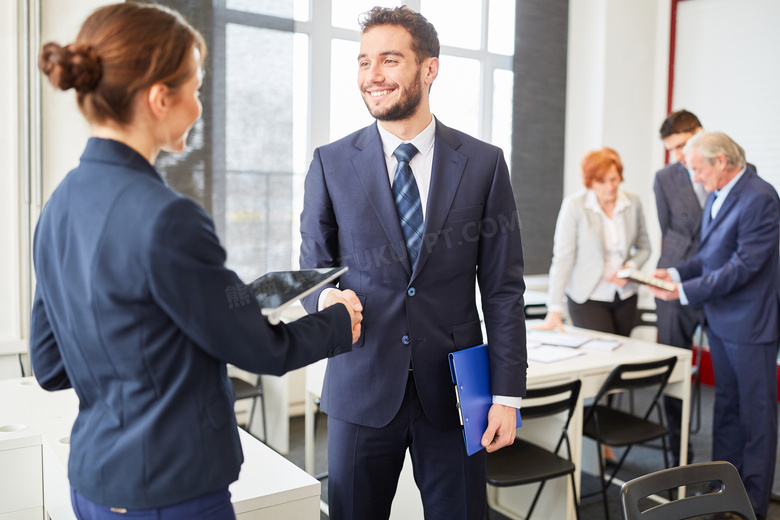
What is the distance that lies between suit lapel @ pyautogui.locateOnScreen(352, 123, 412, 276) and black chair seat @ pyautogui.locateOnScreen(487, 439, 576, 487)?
123cm

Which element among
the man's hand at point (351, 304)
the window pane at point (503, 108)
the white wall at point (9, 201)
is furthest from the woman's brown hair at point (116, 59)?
the window pane at point (503, 108)

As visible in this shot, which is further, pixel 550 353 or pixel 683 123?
pixel 683 123

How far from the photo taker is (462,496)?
68.1 inches

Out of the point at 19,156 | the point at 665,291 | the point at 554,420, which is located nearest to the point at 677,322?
the point at 665,291

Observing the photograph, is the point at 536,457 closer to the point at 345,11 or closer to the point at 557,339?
the point at 557,339

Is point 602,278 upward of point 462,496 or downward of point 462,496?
upward

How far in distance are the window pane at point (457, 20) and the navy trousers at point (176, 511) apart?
486cm

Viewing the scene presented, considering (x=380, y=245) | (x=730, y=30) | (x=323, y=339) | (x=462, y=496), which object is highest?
(x=730, y=30)

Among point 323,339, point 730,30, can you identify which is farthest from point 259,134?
point 730,30

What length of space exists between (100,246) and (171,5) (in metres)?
3.57

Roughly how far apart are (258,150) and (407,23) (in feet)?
9.62

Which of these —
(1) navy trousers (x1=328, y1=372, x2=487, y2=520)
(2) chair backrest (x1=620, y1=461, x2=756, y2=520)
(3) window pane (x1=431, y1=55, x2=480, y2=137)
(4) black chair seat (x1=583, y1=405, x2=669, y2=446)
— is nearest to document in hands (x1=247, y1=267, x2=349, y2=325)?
(1) navy trousers (x1=328, y1=372, x2=487, y2=520)

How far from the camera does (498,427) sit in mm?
1710

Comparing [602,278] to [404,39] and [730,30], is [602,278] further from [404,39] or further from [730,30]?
[730,30]
